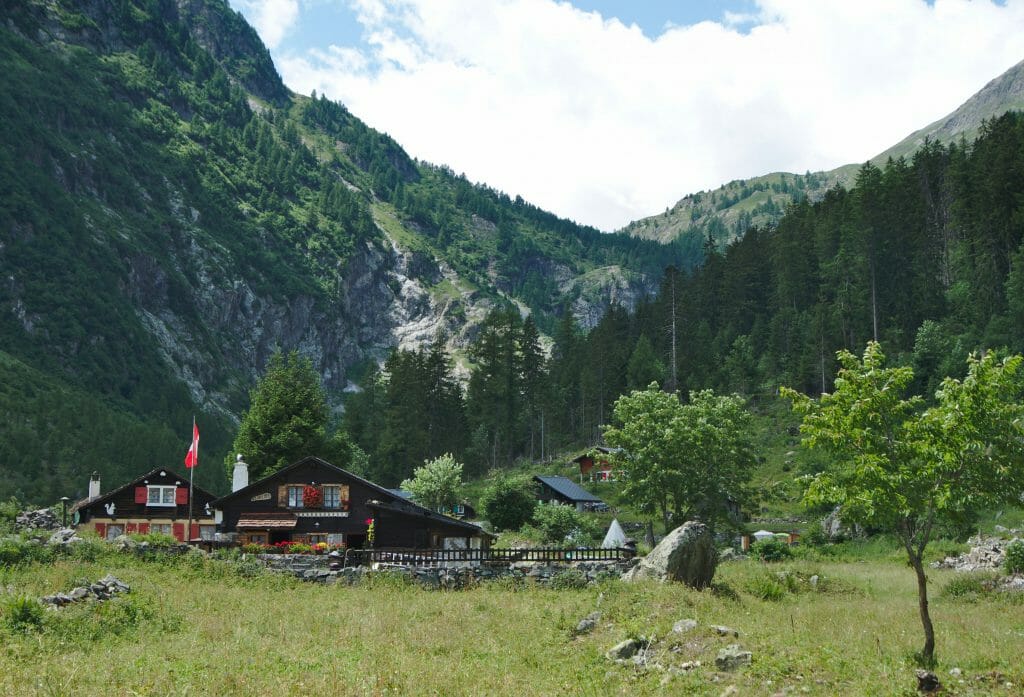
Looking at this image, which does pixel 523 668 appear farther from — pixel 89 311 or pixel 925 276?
pixel 89 311

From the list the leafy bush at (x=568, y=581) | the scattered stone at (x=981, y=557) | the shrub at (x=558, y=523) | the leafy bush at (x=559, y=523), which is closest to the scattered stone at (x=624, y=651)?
the leafy bush at (x=568, y=581)

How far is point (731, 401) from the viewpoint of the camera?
1982 inches

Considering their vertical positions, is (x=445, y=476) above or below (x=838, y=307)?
below

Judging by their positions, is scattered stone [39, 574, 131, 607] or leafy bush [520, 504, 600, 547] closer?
scattered stone [39, 574, 131, 607]

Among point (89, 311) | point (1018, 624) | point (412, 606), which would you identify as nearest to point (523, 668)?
point (412, 606)

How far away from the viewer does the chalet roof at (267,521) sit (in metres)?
49.4

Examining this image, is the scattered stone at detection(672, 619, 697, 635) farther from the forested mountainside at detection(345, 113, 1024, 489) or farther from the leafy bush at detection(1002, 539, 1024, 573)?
the forested mountainside at detection(345, 113, 1024, 489)

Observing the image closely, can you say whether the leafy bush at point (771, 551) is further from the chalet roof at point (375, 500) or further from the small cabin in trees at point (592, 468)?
the small cabin in trees at point (592, 468)

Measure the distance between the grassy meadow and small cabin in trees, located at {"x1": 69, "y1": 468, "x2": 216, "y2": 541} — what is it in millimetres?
32462

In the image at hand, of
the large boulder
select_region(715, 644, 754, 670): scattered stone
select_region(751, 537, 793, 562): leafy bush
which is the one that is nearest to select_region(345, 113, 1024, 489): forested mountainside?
select_region(751, 537, 793, 562): leafy bush

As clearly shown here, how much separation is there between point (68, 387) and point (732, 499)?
110941 millimetres

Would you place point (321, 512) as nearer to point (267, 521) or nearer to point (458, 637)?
point (267, 521)

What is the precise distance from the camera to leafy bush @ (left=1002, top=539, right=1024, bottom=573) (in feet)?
101

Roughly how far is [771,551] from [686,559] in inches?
805
